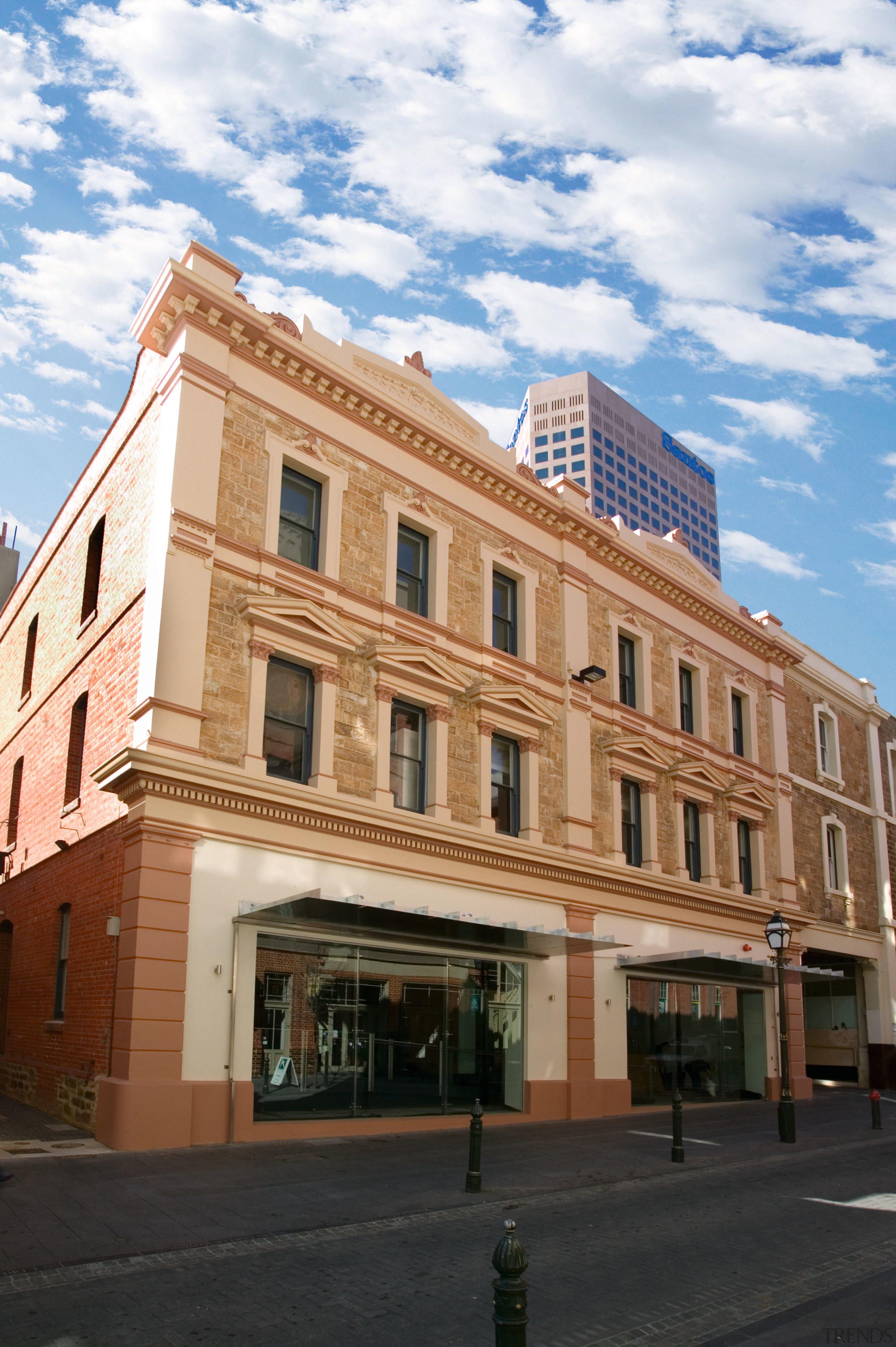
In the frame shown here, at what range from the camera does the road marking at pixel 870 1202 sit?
11391 mm

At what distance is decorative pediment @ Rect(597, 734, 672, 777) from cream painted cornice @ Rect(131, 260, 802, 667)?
4.18 metres

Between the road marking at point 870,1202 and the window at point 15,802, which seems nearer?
the road marking at point 870,1202

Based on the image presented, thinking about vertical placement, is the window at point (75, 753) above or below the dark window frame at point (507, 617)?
below

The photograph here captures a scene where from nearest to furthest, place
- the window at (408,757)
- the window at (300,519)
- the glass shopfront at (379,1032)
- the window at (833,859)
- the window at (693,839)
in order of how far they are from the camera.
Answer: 1. the glass shopfront at (379,1032)
2. the window at (300,519)
3. the window at (408,757)
4. the window at (693,839)
5. the window at (833,859)

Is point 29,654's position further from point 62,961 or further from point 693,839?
point 693,839

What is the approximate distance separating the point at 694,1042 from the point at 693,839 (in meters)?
4.75

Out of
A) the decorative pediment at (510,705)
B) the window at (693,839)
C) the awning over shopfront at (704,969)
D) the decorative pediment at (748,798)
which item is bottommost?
the awning over shopfront at (704,969)

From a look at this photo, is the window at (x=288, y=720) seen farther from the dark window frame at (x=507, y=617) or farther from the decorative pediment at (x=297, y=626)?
the dark window frame at (x=507, y=617)

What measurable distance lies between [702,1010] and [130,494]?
55.4ft

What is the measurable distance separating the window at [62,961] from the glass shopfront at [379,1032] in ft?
14.0

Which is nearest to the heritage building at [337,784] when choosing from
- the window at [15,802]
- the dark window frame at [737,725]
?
the window at [15,802]

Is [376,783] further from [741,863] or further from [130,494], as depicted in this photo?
[741,863]

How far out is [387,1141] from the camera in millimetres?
15102

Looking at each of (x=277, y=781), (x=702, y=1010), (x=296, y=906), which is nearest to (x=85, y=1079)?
(x=296, y=906)
